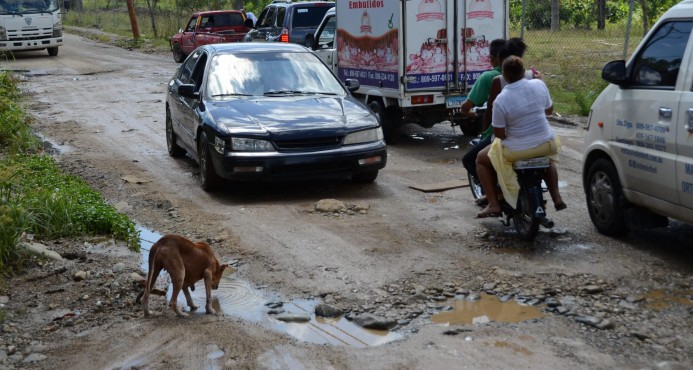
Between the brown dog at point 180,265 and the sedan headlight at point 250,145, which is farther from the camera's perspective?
the sedan headlight at point 250,145

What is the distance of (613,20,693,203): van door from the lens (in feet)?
22.6

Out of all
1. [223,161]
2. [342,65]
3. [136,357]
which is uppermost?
[342,65]

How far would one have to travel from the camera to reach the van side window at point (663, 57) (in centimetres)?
703

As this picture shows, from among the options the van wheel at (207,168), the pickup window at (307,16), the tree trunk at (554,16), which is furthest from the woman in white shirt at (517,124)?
the pickup window at (307,16)

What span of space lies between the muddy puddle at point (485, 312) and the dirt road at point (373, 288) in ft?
0.07

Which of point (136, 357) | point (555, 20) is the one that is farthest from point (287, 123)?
point (555, 20)

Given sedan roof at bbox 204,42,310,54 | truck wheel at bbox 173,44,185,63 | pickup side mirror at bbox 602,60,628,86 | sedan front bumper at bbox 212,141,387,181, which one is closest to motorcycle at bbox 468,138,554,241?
pickup side mirror at bbox 602,60,628,86

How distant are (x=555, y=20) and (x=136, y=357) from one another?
17.1 meters

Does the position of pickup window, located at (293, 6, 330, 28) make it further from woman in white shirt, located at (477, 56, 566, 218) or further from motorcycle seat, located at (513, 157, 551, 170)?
motorcycle seat, located at (513, 157, 551, 170)

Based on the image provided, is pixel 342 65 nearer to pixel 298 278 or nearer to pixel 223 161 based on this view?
pixel 223 161

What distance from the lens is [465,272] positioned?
701cm

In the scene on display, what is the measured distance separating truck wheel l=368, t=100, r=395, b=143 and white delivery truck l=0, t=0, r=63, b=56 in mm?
20443

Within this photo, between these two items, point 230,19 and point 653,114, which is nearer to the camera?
point 653,114

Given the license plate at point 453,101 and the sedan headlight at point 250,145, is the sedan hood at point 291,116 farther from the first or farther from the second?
the license plate at point 453,101
